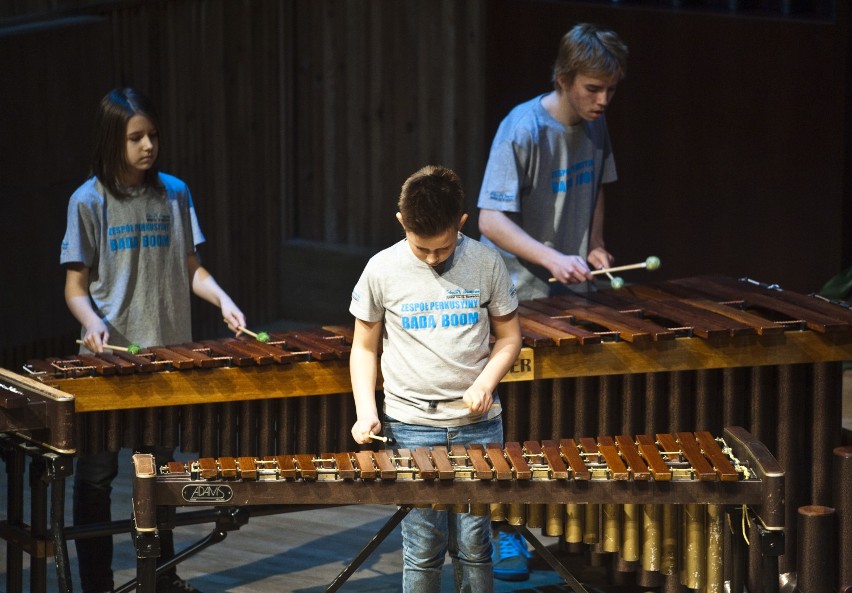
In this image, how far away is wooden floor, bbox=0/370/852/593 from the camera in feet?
17.0

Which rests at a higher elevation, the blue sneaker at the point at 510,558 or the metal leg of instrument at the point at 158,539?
the metal leg of instrument at the point at 158,539

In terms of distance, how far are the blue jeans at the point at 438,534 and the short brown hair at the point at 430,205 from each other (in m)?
0.58

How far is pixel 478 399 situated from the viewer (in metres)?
3.94

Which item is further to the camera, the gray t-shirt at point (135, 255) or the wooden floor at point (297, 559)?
the wooden floor at point (297, 559)

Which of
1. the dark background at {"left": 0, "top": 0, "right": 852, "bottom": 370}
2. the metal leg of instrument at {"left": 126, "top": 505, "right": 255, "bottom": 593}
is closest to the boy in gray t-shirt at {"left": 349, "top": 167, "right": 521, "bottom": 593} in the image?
the metal leg of instrument at {"left": 126, "top": 505, "right": 255, "bottom": 593}

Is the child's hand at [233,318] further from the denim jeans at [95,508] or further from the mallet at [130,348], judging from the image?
the denim jeans at [95,508]

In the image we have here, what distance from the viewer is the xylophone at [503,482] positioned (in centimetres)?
378

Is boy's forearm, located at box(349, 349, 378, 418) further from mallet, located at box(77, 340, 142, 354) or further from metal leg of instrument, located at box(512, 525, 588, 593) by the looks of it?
mallet, located at box(77, 340, 142, 354)

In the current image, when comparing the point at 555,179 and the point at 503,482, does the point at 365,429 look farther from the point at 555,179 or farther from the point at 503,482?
the point at 555,179

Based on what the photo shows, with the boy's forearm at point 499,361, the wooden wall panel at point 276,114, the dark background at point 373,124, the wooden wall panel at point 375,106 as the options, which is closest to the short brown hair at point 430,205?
the boy's forearm at point 499,361

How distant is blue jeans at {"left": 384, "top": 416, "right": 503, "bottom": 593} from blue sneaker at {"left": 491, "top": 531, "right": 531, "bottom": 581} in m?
1.06

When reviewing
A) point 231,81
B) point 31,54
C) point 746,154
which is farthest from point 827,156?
point 31,54

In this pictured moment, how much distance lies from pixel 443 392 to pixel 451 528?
44cm

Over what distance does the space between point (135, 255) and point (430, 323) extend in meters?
1.33
